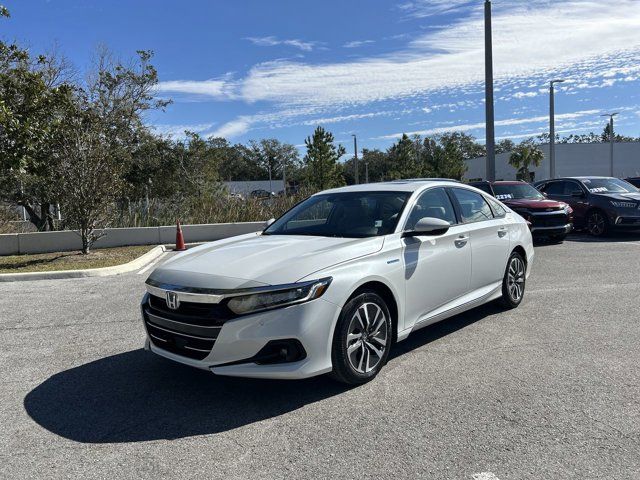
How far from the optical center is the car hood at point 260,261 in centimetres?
374

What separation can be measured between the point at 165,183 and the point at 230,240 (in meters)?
20.3

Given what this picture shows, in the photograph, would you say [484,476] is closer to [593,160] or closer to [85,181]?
[85,181]

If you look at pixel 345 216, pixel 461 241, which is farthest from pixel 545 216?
pixel 345 216

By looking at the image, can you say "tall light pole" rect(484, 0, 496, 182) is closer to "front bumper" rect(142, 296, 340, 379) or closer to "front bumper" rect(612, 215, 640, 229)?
"front bumper" rect(612, 215, 640, 229)

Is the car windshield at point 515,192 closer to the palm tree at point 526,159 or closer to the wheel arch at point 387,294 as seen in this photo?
the wheel arch at point 387,294

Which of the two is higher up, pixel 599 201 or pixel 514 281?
pixel 599 201

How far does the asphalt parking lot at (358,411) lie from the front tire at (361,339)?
0.56 feet

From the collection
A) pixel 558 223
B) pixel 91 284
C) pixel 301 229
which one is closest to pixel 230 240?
pixel 301 229

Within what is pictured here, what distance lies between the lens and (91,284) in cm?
934

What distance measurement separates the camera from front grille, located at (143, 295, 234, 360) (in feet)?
12.1

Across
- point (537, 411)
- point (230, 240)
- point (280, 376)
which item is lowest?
point (537, 411)

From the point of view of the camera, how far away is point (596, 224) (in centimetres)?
1423

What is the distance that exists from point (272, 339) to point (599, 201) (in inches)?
525

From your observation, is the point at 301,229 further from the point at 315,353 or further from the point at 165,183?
the point at 165,183
